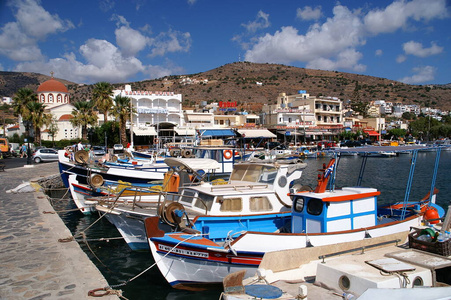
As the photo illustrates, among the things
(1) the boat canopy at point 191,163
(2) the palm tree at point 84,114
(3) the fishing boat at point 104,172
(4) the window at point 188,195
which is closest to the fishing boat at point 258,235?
(4) the window at point 188,195

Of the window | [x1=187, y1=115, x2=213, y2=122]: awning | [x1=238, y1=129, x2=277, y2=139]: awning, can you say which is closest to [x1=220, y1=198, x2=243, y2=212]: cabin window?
the window

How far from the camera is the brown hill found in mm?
137000

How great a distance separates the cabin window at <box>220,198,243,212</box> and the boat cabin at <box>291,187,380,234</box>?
194 centimetres

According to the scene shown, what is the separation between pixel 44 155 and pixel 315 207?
38919 mm

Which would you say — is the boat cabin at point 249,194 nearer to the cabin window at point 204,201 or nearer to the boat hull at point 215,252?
the cabin window at point 204,201

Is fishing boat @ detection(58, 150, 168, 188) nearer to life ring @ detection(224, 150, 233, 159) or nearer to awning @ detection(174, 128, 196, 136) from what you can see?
life ring @ detection(224, 150, 233, 159)

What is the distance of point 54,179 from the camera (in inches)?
1103

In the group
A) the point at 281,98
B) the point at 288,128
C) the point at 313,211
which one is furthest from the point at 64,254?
the point at 281,98

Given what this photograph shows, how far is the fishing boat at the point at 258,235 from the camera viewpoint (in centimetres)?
954

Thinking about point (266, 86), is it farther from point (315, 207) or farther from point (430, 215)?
point (315, 207)

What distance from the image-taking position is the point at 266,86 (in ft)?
488

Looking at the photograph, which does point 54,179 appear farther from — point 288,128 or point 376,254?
point 288,128

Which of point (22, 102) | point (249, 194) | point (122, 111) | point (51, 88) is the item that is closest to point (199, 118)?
point (122, 111)

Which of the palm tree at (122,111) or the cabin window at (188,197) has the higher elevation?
the palm tree at (122,111)
